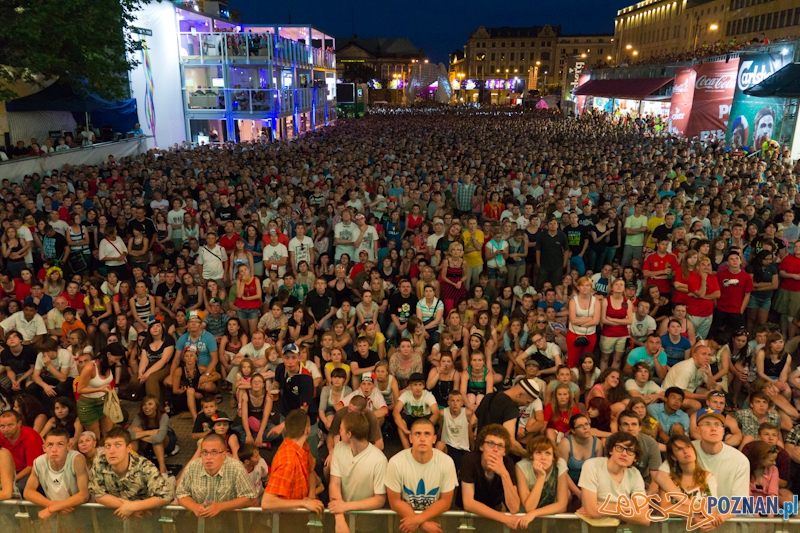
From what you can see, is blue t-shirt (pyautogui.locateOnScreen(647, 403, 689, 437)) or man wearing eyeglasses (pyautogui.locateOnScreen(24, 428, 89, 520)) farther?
blue t-shirt (pyautogui.locateOnScreen(647, 403, 689, 437))

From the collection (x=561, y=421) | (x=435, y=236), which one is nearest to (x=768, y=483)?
(x=561, y=421)

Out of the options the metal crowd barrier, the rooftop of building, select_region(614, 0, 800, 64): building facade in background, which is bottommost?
the metal crowd barrier

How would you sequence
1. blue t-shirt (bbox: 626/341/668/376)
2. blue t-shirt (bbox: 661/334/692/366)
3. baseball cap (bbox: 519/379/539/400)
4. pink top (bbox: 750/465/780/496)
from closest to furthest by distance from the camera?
1. pink top (bbox: 750/465/780/496)
2. baseball cap (bbox: 519/379/539/400)
3. blue t-shirt (bbox: 626/341/668/376)
4. blue t-shirt (bbox: 661/334/692/366)

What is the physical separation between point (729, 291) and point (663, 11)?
7156cm

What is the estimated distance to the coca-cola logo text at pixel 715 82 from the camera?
73.7 ft

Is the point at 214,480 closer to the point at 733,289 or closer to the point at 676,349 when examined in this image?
the point at 676,349

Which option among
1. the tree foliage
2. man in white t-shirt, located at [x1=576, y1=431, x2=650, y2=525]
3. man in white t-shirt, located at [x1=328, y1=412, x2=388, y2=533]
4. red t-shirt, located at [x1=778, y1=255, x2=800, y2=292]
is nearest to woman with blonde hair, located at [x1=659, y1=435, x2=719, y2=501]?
man in white t-shirt, located at [x1=576, y1=431, x2=650, y2=525]

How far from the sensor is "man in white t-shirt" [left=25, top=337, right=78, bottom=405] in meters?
6.26

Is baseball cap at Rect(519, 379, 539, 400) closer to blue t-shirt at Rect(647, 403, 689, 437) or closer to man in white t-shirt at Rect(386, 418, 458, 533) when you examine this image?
blue t-shirt at Rect(647, 403, 689, 437)

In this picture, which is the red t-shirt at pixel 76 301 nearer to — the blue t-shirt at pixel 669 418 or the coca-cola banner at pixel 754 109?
the blue t-shirt at pixel 669 418

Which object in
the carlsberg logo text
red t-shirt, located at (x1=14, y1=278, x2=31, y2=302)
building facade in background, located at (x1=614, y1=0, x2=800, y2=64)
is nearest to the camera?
red t-shirt, located at (x1=14, y1=278, x2=31, y2=302)

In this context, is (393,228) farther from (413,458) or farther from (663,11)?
(663,11)

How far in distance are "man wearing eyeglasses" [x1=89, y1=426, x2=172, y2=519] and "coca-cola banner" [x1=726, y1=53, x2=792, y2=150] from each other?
22.3m

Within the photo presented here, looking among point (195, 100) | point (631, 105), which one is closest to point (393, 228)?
point (195, 100)
